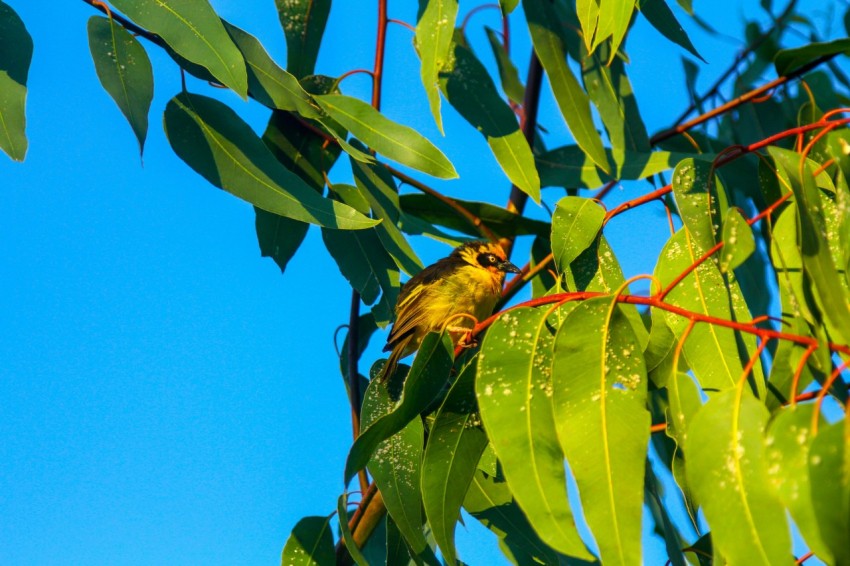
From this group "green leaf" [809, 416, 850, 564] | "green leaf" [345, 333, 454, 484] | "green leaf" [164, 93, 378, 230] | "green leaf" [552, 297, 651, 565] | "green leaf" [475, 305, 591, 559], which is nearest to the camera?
"green leaf" [809, 416, 850, 564]

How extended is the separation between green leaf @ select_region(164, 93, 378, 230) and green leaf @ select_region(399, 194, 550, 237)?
3.34 feet

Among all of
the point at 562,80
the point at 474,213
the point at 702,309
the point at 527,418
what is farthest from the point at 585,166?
the point at 527,418

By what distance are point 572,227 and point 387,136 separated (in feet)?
2.28

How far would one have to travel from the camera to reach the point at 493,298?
13.9 feet

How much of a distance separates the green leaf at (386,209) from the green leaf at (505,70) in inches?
60.7

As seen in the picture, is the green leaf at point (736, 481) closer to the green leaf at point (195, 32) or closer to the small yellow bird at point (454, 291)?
the green leaf at point (195, 32)

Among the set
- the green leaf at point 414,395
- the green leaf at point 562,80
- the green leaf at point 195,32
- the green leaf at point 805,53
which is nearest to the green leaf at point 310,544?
the green leaf at point 414,395

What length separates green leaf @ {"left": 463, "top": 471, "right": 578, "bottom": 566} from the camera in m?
2.99

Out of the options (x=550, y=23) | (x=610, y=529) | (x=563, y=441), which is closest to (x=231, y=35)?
(x=550, y=23)

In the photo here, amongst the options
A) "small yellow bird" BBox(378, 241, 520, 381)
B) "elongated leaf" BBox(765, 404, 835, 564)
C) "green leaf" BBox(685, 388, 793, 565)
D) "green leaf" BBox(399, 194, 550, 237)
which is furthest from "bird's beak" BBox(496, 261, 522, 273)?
"elongated leaf" BBox(765, 404, 835, 564)

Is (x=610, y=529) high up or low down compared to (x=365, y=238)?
down

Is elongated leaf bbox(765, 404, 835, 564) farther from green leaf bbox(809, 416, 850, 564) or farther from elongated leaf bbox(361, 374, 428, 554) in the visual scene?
elongated leaf bbox(361, 374, 428, 554)

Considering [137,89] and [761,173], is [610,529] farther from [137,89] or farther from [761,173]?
[137,89]

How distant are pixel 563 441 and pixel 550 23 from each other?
2.39 m
